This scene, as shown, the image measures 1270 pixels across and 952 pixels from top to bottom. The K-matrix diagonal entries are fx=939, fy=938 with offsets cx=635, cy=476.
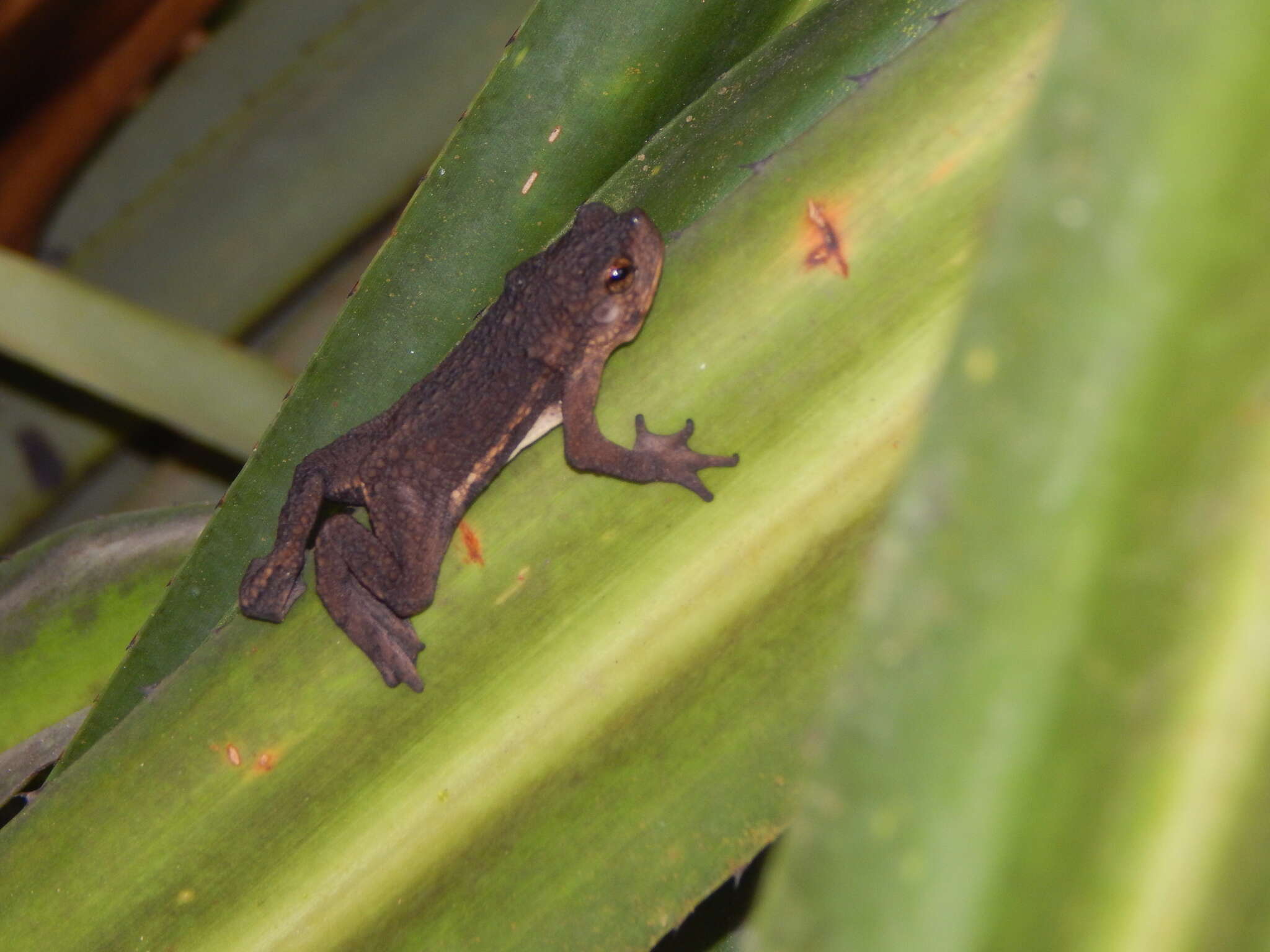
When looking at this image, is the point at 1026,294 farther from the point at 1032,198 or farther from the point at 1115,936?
the point at 1115,936

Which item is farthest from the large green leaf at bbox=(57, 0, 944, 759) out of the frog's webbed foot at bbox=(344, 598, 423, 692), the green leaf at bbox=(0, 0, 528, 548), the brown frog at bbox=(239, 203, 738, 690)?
the green leaf at bbox=(0, 0, 528, 548)

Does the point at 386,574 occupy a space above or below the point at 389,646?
below

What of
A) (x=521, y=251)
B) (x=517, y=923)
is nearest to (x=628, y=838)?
(x=517, y=923)

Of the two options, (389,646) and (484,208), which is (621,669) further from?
(484,208)

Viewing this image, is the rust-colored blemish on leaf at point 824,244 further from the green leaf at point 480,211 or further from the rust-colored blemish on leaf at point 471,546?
the rust-colored blemish on leaf at point 471,546

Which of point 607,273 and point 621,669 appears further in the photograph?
point 607,273

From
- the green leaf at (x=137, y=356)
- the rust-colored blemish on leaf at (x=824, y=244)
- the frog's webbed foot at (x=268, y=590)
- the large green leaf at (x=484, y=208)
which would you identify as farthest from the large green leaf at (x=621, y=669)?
the green leaf at (x=137, y=356)

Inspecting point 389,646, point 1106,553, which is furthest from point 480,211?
point 1106,553

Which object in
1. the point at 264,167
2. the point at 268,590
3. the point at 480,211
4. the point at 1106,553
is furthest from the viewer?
the point at 264,167
